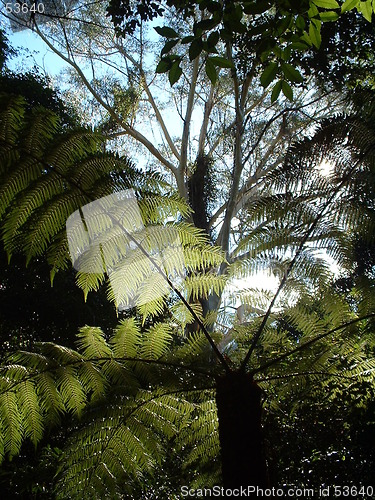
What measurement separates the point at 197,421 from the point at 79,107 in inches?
339

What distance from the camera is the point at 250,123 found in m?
8.12

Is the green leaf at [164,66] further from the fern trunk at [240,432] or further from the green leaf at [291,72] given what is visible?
the fern trunk at [240,432]

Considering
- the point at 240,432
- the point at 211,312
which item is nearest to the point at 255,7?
the point at 240,432

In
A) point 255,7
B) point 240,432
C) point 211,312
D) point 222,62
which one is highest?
point 255,7

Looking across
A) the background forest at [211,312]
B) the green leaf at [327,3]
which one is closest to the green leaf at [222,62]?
the background forest at [211,312]

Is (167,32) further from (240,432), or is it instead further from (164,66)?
(240,432)

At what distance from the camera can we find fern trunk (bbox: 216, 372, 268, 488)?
853 millimetres

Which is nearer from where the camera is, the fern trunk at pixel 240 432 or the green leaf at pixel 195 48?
the fern trunk at pixel 240 432

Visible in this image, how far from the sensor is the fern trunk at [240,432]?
0.85 metres

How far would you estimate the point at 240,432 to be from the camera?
880 mm

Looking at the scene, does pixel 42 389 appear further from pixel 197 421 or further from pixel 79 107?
pixel 79 107

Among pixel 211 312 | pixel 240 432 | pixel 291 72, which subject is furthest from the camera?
pixel 211 312

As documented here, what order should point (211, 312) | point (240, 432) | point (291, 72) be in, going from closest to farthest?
point (240, 432) → point (291, 72) → point (211, 312)

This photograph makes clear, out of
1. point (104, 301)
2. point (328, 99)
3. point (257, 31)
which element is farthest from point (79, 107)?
point (257, 31)
